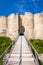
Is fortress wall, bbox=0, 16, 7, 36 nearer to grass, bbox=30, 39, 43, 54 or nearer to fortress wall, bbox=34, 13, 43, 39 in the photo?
fortress wall, bbox=34, 13, 43, 39

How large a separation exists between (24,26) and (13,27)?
2673mm

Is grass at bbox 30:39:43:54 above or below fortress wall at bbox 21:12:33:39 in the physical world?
below

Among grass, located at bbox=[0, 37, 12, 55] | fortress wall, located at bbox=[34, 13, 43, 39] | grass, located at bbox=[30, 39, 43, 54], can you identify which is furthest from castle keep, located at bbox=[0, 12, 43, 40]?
grass, located at bbox=[30, 39, 43, 54]

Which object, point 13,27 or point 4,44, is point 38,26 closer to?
point 13,27

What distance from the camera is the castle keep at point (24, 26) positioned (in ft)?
131

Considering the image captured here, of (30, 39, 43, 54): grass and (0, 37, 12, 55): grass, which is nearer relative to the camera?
(30, 39, 43, 54): grass

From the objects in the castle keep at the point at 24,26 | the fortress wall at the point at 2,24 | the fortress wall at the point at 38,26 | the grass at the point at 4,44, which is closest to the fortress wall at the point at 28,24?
the castle keep at the point at 24,26

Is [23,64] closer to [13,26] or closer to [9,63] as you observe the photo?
[9,63]

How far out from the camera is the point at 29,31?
133 ft

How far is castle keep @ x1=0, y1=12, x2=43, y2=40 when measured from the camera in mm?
39797

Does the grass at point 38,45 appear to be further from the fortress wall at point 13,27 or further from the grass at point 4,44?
the fortress wall at point 13,27

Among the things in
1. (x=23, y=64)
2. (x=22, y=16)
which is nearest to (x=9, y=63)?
A: (x=23, y=64)

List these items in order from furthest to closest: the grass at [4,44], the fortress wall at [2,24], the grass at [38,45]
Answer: the fortress wall at [2,24] → the grass at [4,44] → the grass at [38,45]

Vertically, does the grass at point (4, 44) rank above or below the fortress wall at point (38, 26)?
below
